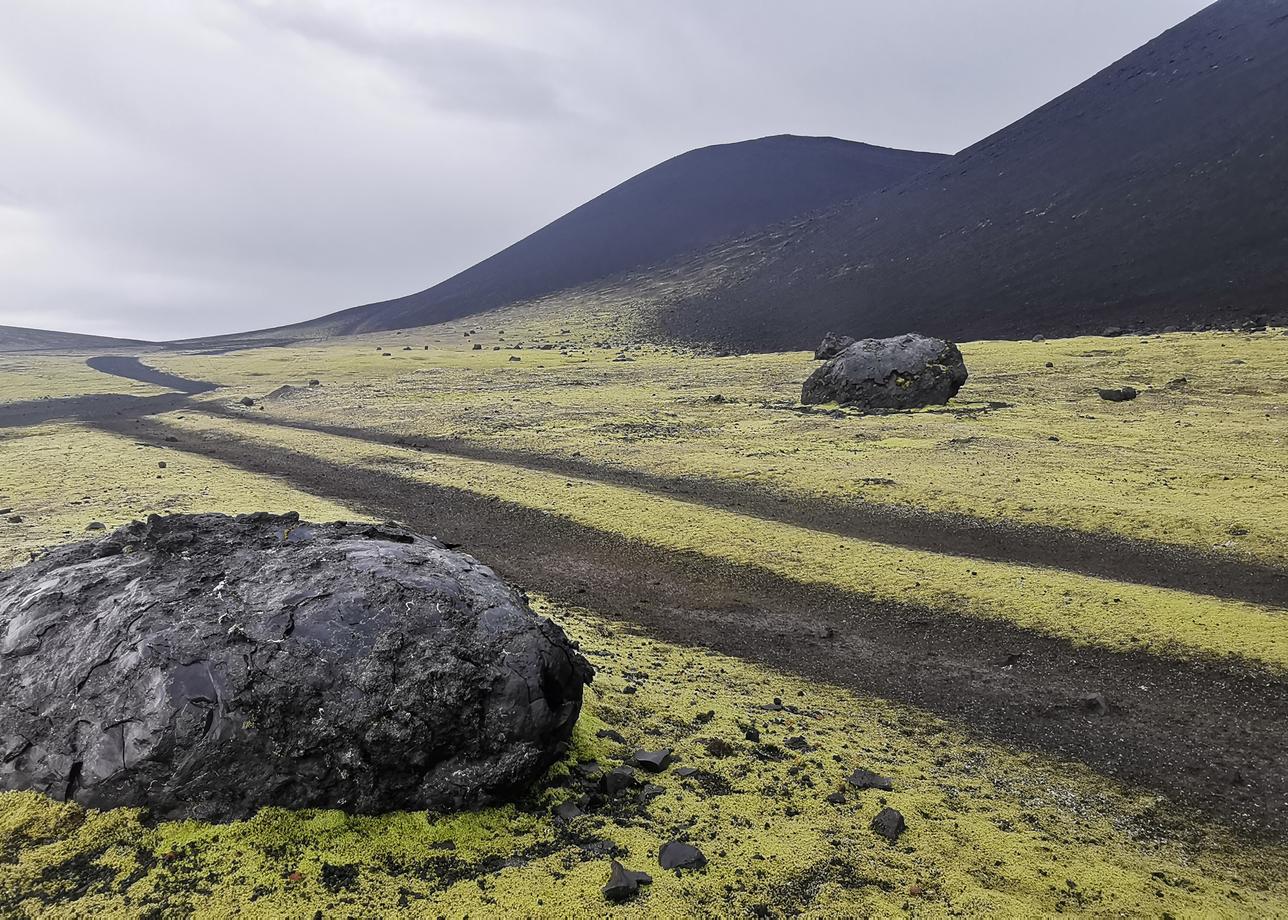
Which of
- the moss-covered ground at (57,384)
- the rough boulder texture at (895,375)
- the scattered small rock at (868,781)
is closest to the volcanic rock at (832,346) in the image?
the rough boulder texture at (895,375)

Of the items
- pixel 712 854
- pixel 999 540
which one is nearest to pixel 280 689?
pixel 712 854

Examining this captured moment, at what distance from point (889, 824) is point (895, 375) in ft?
113

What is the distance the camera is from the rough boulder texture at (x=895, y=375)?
3916 cm

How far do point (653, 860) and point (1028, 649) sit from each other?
9.31m

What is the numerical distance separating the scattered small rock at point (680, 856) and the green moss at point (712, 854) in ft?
0.34

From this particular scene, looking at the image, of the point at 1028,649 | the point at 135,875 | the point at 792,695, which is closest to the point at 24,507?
the point at 135,875

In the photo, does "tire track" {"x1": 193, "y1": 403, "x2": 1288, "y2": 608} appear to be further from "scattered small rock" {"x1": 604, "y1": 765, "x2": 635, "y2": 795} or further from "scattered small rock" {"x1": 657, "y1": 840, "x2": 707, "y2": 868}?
"scattered small rock" {"x1": 657, "y1": 840, "x2": 707, "y2": 868}

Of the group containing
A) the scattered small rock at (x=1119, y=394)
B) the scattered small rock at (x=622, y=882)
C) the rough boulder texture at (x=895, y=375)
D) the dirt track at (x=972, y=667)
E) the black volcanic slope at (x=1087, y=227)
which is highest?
the black volcanic slope at (x=1087, y=227)

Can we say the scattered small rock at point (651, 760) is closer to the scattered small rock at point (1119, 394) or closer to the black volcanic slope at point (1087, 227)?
the scattered small rock at point (1119, 394)

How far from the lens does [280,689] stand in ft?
24.4

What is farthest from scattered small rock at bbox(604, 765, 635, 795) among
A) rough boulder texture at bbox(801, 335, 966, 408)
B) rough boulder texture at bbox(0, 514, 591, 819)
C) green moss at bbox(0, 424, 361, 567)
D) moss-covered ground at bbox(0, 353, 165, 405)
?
moss-covered ground at bbox(0, 353, 165, 405)

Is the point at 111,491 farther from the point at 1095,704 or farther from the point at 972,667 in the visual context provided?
the point at 1095,704

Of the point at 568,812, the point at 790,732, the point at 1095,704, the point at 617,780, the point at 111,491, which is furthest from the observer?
the point at 111,491

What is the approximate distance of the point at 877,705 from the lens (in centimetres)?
1166
